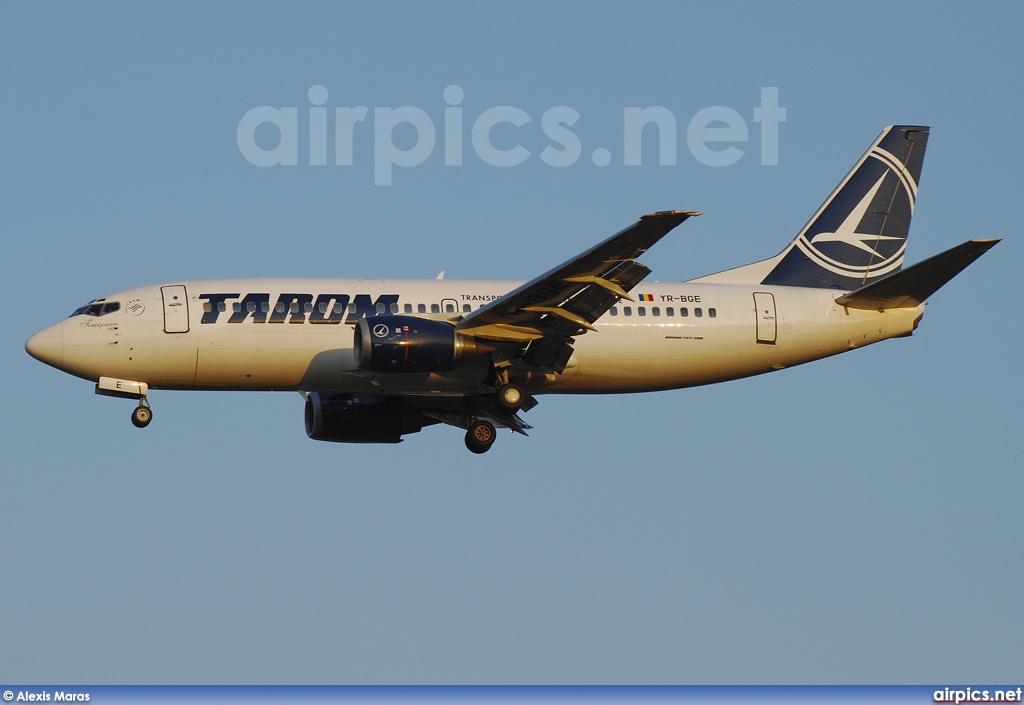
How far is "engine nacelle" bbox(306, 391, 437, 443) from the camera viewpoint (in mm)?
46250

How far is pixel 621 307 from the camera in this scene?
44281mm


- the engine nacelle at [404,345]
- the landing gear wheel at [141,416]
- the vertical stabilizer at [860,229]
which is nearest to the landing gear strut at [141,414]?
the landing gear wheel at [141,416]

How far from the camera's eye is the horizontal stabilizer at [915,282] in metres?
41.6

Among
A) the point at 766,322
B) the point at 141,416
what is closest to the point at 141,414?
the point at 141,416

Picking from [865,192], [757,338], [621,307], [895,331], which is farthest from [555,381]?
[865,192]

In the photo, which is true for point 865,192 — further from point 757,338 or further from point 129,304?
point 129,304

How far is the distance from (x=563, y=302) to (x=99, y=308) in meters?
12.3

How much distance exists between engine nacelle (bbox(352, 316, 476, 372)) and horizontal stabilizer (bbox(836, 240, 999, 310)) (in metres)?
12.0

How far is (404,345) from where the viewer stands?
4028 cm

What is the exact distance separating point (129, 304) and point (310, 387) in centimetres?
526

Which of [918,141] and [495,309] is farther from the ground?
[918,141]

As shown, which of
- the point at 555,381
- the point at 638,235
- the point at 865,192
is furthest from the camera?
the point at 865,192

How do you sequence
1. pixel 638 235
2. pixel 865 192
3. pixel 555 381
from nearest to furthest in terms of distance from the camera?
1. pixel 638 235
2. pixel 555 381
3. pixel 865 192

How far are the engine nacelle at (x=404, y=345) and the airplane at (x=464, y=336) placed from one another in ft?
0.13
